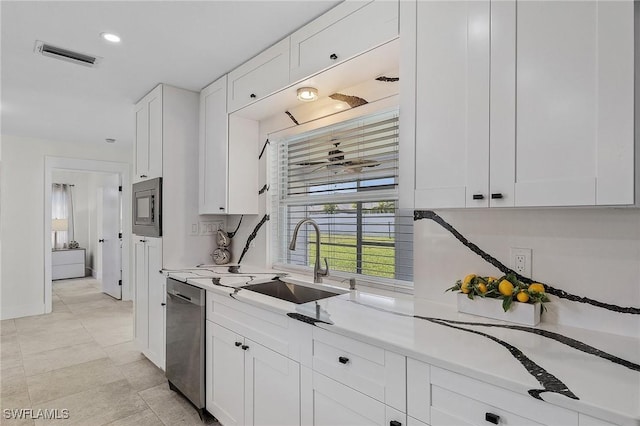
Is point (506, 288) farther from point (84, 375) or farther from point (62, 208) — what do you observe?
point (62, 208)

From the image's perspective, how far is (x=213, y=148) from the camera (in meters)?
2.87

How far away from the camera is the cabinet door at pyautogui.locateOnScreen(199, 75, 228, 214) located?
2.75 metres

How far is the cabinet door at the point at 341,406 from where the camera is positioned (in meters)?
1.25

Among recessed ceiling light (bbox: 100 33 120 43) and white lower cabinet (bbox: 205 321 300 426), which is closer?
white lower cabinet (bbox: 205 321 300 426)

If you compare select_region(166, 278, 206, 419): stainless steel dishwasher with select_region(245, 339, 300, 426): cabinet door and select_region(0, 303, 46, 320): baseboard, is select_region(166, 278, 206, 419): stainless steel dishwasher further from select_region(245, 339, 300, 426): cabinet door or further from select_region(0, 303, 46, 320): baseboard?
select_region(0, 303, 46, 320): baseboard

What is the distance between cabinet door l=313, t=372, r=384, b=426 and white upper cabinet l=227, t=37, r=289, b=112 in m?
1.66

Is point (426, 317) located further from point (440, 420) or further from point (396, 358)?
point (440, 420)

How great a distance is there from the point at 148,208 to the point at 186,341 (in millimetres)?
1257

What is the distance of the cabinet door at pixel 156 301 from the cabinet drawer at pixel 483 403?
2398 mm

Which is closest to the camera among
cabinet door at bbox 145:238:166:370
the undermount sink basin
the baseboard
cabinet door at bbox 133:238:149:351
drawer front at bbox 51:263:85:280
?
the undermount sink basin

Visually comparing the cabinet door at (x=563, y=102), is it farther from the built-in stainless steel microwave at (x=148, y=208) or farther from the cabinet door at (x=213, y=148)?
the built-in stainless steel microwave at (x=148, y=208)

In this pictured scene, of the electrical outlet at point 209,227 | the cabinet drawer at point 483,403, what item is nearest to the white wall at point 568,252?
the cabinet drawer at point 483,403

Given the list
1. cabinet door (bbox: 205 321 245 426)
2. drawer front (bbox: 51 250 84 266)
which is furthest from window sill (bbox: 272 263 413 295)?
drawer front (bbox: 51 250 84 266)

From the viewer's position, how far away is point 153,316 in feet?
9.86
